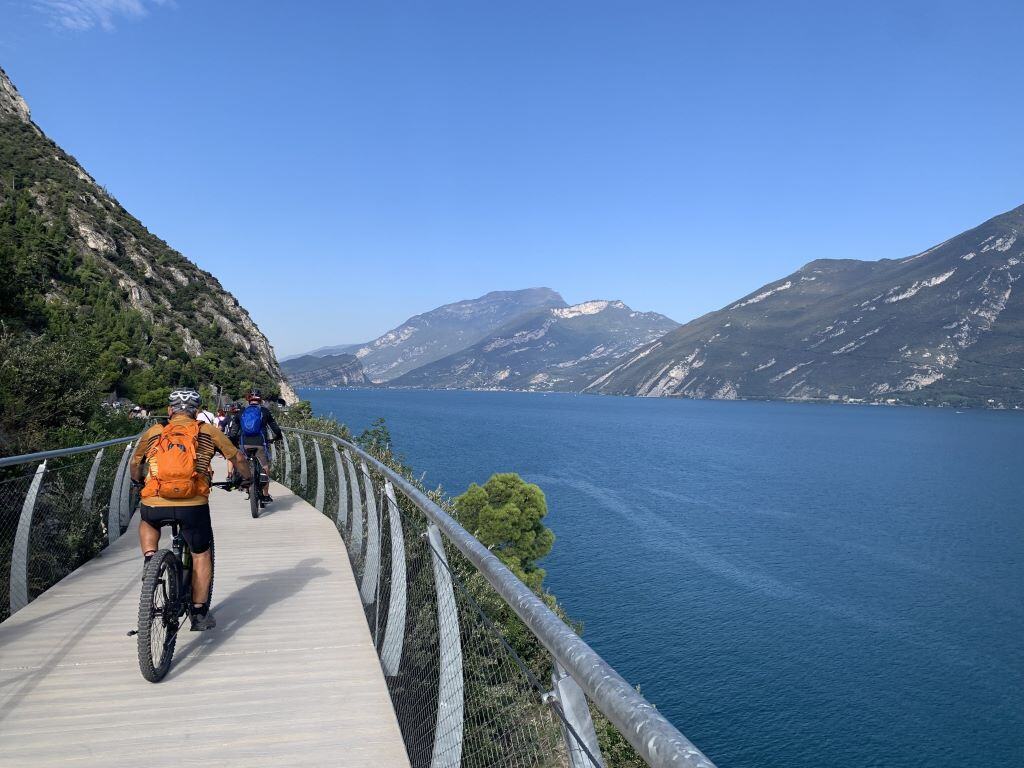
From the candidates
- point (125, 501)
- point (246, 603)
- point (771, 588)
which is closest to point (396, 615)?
point (246, 603)

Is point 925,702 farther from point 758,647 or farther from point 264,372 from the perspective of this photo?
point 264,372

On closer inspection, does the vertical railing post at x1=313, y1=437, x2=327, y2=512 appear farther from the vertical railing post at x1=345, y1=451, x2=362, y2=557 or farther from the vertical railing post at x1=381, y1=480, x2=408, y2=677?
the vertical railing post at x1=381, y1=480, x2=408, y2=677

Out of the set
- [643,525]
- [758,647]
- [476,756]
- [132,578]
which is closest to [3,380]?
[132,578]

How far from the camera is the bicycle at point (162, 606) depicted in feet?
14.5

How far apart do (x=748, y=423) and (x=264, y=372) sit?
381 ft

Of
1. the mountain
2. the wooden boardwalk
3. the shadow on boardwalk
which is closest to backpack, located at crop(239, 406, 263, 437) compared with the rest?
the shadow on boardwalk

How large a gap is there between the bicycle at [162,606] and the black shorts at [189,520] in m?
0.05

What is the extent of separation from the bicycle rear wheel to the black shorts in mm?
203

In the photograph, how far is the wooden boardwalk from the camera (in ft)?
11.8

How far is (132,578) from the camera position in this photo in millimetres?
7293

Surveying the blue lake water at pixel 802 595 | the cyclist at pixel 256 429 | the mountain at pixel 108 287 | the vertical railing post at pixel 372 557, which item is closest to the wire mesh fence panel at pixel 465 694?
the vertical railing post at pixel 372 557

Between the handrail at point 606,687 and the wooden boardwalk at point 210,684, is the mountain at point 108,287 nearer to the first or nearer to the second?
the wooden boardwalk at point 210,684

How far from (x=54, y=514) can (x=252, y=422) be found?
4661 mm

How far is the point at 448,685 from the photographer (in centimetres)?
312
